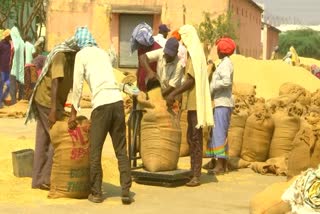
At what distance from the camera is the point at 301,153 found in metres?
8.24

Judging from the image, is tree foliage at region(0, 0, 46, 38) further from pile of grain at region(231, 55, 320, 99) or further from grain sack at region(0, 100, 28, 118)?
grain sack at region(0, 100, 28, 118)

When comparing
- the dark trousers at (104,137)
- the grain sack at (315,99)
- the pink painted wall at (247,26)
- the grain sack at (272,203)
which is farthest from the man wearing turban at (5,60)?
the pink painted wall at (247,26)

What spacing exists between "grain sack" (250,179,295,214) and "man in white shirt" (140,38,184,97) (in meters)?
3.03

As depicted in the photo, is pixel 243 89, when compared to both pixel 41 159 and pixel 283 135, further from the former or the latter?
pixel 41 159

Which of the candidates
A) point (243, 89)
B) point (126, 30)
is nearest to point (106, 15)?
point (126, 30)

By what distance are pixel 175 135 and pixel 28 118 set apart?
1777 millimetres

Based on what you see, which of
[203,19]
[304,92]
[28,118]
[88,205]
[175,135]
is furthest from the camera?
[203,19]

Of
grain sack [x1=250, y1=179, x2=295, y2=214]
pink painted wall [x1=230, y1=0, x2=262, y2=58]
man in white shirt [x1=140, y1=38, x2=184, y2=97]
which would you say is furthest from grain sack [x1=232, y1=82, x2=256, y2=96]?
pink painted wall [x1=230, y1=0, x2=262, y2=58]

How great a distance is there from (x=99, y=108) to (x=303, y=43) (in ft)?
230

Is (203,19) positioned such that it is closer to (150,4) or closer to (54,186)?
(150,4)

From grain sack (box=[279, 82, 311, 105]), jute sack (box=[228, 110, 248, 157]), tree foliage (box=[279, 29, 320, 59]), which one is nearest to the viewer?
jute sack (box=[228, 110, 248, 157])

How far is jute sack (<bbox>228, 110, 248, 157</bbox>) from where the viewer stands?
1162 centimetres

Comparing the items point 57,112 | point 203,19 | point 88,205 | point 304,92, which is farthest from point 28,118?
point 203,19

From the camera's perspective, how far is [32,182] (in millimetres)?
8711
